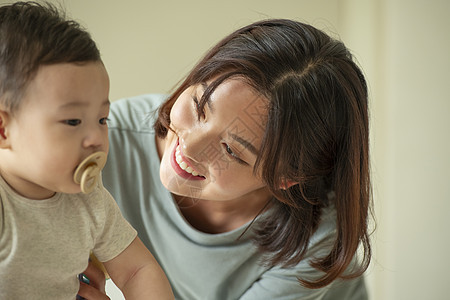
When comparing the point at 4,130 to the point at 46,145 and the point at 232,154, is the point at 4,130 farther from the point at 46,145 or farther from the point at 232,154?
the point at 232,154

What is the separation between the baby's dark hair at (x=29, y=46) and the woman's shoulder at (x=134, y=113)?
0.68m

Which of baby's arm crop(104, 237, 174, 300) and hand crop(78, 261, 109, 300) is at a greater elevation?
baby's arm crop(104, 237, 174, 300)

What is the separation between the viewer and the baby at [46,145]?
62 cm

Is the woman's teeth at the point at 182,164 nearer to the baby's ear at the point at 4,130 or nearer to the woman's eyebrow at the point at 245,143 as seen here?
the woman's eyebrow at the point at 245,143

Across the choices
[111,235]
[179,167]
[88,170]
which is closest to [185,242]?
[179,167]

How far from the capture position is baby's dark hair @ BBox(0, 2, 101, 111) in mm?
613

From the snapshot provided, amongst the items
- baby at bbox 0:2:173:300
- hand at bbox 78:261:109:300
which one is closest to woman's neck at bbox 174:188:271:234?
hand at bbox 78:261:109:300

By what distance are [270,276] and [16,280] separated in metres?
0.70

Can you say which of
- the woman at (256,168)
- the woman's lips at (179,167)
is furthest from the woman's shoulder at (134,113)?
the woman's lips at (179,167)

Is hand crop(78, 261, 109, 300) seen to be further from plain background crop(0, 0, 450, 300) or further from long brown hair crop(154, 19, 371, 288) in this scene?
plain background crop(0, 0, 450, 300)

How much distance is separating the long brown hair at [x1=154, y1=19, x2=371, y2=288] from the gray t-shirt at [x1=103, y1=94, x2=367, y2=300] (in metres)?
0.06

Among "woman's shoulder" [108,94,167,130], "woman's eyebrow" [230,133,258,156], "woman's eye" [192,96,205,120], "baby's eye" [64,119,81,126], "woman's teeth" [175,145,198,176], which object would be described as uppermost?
"baby's eye" [64,119,81,126]

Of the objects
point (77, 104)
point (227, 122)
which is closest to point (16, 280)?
point (77, 104)

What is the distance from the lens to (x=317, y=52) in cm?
105
